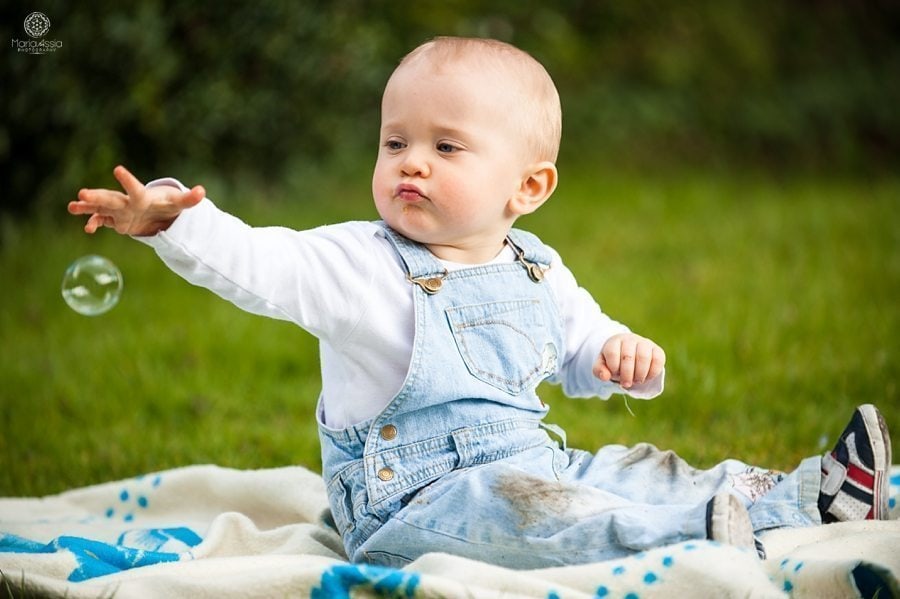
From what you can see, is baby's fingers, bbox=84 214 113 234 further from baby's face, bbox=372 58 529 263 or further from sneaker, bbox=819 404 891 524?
Answer: sneaker, bbox=819 404 891 524

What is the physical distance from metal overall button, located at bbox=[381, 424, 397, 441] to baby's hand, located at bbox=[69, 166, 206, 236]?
0.59 meters

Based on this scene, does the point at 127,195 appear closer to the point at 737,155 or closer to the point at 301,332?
the point at 301,332

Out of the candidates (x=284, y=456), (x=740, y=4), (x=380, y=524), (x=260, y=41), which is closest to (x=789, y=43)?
(x=740, y=4)

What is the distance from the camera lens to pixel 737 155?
8516mm

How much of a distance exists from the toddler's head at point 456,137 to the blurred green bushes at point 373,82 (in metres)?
3.25

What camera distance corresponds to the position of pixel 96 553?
7.79 feet

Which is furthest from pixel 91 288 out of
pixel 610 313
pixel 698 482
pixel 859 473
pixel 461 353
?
pixel 610 313

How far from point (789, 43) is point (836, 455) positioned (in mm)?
6953

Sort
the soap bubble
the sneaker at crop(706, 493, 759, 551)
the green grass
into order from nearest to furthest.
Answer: the sneaker at crop(706, 493, 759, 551)
the soap bubble
the green grass

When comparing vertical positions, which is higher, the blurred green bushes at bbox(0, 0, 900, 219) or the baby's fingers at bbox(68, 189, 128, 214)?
the blurred green bushes at bbox(0, 0, 900, 219)

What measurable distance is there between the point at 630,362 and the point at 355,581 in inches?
31.5

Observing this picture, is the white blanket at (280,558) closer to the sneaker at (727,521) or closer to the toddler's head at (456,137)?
the sneaker at (727,521)

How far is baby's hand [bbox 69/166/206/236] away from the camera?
198 centimetres

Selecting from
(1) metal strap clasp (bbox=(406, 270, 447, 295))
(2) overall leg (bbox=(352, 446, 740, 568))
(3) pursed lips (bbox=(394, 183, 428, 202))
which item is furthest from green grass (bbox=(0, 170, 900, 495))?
(3) pursed lips (bbox=(394, 183, 428, 202))
